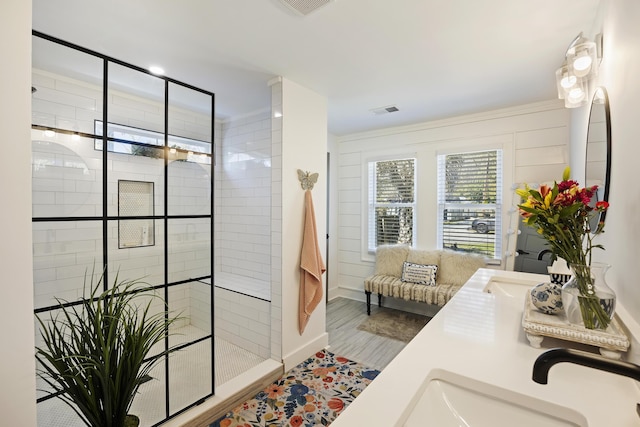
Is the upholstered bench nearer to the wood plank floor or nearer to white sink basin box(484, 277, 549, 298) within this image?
the wood plank floor

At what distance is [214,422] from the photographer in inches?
79.4

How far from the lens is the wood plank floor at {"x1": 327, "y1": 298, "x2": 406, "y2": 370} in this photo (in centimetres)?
287

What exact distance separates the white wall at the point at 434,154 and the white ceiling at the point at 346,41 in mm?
408

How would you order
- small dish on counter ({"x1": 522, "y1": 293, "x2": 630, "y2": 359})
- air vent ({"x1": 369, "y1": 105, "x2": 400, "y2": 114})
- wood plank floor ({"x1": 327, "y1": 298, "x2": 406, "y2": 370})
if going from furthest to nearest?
air vent ({"x1": 369, "y1": 105, "x2": 400, "y2": 114}) → wood plank floor ({"x1": 327, "y1": 298, "x2": 406, "y2": 370}) → small dish on counter ({"x1": 522, "y1": 293, "x2": 630, "y2": 359})

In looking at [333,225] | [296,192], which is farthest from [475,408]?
[333,225]

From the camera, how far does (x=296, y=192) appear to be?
2.69 m

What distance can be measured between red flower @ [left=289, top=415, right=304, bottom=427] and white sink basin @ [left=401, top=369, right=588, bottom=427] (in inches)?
58.7

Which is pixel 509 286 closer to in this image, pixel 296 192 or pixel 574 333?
pixel 574 333

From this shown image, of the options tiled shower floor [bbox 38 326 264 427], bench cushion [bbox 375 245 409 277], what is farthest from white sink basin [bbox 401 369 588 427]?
bench cushion [bbox 375 245 409 277]

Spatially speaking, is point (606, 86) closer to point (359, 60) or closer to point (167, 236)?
point (359, 60)

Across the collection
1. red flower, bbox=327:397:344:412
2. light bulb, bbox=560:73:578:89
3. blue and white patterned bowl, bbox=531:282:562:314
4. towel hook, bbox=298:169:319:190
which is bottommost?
red flower, bbox=327:397:344:412

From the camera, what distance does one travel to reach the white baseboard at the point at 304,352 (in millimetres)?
2609

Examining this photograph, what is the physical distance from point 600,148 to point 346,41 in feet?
5.07

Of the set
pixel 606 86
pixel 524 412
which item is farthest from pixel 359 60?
pixel 524 412
